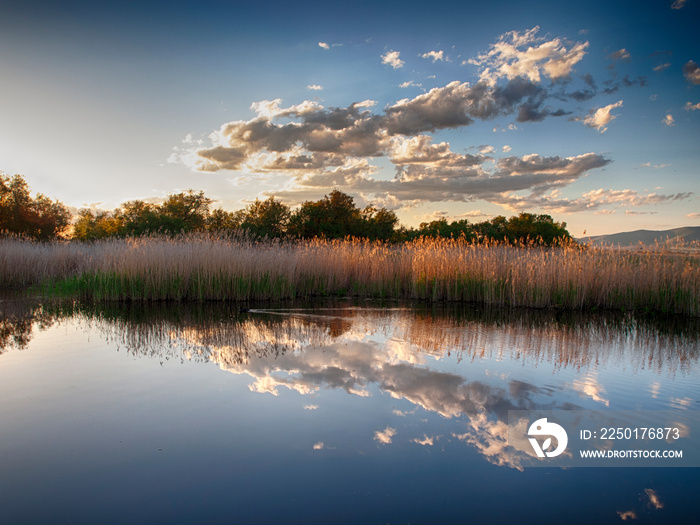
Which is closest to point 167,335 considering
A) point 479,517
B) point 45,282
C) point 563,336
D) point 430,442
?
point 430,442

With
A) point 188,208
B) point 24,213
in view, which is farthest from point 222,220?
point 24,213

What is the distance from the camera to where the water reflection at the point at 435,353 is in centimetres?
375

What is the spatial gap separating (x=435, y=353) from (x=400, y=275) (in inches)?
263

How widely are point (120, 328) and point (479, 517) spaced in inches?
262

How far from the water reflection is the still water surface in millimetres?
34

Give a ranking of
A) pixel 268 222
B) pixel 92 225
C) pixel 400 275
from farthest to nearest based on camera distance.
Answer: pixel 92 225 → pixel 268 222 → pixel 400 275

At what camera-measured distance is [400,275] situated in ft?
39.8

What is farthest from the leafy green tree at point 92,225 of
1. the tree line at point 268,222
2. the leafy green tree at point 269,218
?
the leafy green tree at point 269,218

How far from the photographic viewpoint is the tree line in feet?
79.0

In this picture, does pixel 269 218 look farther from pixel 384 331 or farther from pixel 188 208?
pixel 384 331

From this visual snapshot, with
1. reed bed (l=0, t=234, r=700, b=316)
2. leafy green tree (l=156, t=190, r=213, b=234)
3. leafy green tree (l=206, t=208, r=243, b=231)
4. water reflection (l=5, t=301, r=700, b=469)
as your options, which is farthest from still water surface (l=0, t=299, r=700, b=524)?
leafy green tree (l=156, t=190, r=213, b=234)

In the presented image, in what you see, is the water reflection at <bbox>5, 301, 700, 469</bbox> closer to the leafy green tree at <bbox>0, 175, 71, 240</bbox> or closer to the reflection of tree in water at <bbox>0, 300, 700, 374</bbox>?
the reflection of tree in water at <bbox>0, 300, 700, 374</bbox>

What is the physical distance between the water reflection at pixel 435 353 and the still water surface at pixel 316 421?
0.11 ft

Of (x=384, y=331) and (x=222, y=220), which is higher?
(x=222, y=220)
